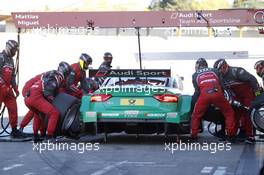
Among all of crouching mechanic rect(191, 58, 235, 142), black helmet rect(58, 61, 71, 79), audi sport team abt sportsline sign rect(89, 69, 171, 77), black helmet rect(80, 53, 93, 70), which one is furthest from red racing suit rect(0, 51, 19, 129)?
crouching mechanic rect(191, 58, 235, 142)

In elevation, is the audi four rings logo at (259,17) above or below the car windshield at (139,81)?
above

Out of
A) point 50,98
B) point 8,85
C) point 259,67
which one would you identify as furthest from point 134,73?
point 8,85

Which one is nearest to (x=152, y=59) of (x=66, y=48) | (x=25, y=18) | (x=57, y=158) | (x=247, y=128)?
(x=66, y=48)

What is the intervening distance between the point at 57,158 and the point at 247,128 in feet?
14.6

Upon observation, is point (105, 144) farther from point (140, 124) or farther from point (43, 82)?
point (43, 82)

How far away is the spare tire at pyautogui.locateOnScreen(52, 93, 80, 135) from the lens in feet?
44.9

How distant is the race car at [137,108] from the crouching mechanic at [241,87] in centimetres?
118

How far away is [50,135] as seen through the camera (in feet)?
44.3

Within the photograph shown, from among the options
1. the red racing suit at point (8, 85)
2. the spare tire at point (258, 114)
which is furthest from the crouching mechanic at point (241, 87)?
the red racing suit at point (8, 85)

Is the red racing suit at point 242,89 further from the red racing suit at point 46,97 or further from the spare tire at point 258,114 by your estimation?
the red racing suit at point 46,97

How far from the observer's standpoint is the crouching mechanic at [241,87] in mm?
13797

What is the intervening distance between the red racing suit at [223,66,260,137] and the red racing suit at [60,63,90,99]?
3.23m

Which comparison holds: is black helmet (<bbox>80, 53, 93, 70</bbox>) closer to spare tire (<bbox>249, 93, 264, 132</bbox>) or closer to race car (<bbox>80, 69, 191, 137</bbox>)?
race car (<bbox>80, 69, 191, 137</bbox>)

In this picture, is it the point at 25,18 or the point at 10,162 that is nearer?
the point at 10,162
